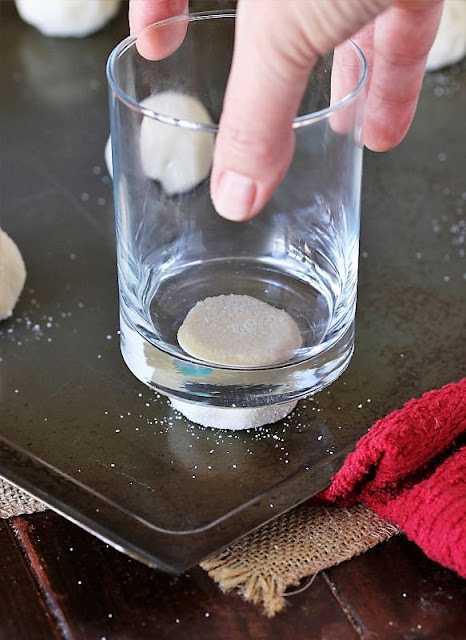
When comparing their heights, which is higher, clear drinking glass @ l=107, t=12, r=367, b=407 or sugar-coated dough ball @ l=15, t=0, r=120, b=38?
clear drinking glass @ l=107, t=12, r=367, b=407

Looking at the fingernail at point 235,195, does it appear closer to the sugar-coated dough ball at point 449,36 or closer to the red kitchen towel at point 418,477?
the red kitchen towel at point 418,477

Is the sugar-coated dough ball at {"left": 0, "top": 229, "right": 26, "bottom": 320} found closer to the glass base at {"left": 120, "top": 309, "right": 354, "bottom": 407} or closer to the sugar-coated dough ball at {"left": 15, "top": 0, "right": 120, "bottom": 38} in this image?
the glass base at {"left": 120, "top": 309, "right": 354, "bottom": 407}

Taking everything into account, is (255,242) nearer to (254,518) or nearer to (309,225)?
(309,225)

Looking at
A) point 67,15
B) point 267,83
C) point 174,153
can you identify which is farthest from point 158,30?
point 67,15

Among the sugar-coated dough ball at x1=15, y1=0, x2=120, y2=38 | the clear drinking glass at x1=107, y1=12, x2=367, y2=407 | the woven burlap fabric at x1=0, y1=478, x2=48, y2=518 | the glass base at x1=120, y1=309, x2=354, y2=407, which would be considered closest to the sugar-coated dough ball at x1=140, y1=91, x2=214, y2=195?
the clear drinking glass at x1=107, y1=12, x2=367, y2=407

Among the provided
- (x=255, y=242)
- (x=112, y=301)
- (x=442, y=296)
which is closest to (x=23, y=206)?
(x=112, y=301)

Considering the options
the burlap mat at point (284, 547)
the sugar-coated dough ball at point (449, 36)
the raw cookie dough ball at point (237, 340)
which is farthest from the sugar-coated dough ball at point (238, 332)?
the sugar-coated dough ball at point (449, 36)
